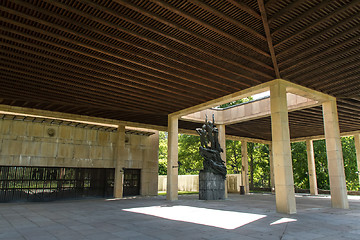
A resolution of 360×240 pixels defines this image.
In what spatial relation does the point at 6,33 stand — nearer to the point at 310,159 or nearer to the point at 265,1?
the point at 265,1

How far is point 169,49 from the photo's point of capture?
11.4 meters

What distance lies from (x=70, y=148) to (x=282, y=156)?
1650cm

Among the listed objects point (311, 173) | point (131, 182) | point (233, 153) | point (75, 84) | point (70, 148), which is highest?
point (75, 84)

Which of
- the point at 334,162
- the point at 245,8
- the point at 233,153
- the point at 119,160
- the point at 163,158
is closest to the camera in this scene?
the point at 245,8

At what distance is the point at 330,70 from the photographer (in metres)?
13.6

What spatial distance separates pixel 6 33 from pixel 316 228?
43.2ft

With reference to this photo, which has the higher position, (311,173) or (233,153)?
(233,153)

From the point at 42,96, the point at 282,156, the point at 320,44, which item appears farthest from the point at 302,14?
the point at 42,96

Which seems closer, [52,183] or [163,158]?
[52,183]

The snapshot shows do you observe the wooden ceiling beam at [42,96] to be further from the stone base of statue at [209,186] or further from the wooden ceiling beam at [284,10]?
the wooden ceiling beam at [284,10]

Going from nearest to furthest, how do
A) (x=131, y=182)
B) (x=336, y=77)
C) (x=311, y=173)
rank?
(x=336, y=77)
(x=131, y=182)
(x=311, y=173)

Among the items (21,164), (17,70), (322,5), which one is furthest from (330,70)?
(21,164)

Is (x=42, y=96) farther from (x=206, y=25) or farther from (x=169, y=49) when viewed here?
(x=206, y=25)

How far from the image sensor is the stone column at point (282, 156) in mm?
12648
